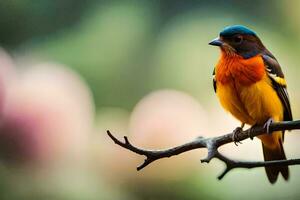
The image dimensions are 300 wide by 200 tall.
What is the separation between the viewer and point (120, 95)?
5.74 ft

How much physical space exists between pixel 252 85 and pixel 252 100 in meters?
0.02

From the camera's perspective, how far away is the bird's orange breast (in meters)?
0.94

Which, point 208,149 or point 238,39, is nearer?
point 208,149

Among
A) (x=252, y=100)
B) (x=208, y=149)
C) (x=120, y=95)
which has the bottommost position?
(x=208, y=149)

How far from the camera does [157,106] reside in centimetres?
168

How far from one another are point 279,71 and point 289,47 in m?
0.77

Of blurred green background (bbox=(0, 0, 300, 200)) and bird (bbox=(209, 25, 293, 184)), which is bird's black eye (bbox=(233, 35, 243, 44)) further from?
blurred green background (bbox=(0, 0, 300, 200))

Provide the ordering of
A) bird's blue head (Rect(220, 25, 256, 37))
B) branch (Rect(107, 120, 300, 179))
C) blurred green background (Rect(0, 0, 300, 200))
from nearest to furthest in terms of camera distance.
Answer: branch (Rect(107, 120, 300, 179)) → bird's blue head (Rect(220, 25, 256, 37)) → blurred green background (Rect(0, 0, 300, 200))

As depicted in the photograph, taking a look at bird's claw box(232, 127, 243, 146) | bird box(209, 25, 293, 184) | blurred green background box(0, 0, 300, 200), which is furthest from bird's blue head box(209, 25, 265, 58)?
blurred green background box(0, 0, 300, 200)

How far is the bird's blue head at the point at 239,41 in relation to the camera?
879 millimetres

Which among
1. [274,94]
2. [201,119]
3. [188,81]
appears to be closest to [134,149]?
[274,94]

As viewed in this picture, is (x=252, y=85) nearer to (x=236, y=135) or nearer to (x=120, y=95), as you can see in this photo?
(x=236, y=135)

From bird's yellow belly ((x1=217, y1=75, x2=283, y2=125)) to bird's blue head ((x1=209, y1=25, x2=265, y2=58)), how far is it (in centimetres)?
4

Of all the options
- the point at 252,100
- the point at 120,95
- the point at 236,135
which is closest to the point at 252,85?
the point at 252,100
